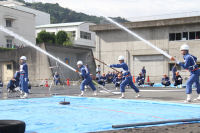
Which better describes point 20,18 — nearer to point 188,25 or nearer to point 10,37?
point 10,37

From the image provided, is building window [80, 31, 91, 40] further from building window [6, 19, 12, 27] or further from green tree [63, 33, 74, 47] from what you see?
building window [6, 19, 12, 27]

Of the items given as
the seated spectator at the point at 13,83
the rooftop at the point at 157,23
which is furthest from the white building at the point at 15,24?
the seated spectator at the point at 13,83

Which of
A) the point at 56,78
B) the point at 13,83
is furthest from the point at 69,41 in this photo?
the point at 13,83

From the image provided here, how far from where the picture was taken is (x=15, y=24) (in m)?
51.6

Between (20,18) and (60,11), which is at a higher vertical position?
(60,11)

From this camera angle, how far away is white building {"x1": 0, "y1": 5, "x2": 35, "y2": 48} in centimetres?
4825

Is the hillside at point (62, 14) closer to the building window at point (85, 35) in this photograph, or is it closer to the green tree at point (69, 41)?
A: the building window at point (85, 35)

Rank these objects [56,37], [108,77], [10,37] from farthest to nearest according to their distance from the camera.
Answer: [56,37], [10,37], [108,77]

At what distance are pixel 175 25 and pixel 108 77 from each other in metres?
10.1

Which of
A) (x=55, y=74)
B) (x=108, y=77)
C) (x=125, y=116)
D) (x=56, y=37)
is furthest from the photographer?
(x=56, y=37)

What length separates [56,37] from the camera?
213 ft

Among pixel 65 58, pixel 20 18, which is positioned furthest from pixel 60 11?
pixel 65 58

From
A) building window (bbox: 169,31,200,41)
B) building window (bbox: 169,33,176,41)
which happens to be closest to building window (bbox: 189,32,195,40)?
building window (bbox: 169,31,200,41)

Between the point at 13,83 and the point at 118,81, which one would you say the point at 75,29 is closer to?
the point at 118,81
